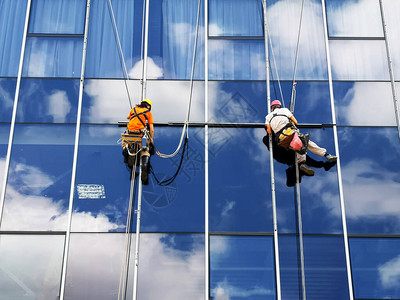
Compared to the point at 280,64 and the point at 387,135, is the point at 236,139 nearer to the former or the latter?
the point at 280,64

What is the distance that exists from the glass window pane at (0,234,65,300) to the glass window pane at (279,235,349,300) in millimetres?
3922

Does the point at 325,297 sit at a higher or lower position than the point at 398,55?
lower

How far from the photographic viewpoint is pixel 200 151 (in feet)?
36.8

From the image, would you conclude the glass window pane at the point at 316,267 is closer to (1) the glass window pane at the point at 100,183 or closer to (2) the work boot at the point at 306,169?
(2) the work boot at the point at 306,169

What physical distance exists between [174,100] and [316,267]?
4241 millimetres

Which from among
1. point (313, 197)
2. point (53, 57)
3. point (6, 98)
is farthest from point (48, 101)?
point (313, 197)

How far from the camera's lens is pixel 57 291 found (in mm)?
9867

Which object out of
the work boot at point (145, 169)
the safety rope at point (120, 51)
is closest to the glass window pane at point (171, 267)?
the work boot at point (145, 169)

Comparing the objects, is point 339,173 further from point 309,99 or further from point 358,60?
point 358,60

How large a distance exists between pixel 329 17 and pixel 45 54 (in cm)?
604

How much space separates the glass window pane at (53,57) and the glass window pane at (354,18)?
535cm

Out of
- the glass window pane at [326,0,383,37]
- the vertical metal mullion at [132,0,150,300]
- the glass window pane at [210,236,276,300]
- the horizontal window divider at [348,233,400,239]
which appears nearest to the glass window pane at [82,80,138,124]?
the vertical metal mullion at [132,0,150,300]

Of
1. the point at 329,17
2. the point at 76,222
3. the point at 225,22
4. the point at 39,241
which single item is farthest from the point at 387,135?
the point at 39,241

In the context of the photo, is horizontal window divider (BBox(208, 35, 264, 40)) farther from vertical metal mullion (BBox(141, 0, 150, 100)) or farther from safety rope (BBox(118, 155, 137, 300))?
safety rope (BBox(118, 155, 137, 300))
